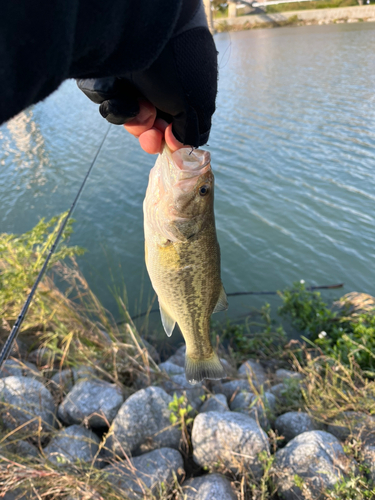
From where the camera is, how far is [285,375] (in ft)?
16.1

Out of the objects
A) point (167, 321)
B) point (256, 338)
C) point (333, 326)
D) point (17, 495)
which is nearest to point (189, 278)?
point (167, 321)

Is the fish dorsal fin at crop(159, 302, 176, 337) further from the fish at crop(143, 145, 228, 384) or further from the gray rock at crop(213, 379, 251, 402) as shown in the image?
the gray rock at crop(213, 379, 251, 402)

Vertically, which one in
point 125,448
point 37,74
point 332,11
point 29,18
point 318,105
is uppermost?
point 332,11

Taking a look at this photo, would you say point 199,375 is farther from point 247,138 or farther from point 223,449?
point 247,138

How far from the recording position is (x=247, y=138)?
471 inches

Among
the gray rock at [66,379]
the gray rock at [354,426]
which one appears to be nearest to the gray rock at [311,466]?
the gray rock at [354,426]

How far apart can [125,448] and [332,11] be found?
51700mm

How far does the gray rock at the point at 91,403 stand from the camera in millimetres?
3902

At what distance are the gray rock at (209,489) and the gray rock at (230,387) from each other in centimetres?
139

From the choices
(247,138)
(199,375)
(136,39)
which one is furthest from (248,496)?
(247,138)

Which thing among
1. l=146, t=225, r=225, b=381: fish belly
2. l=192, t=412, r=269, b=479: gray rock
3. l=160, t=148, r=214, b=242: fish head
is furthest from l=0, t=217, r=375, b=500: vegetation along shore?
l=160, t=148, r=214, b=242: fish head

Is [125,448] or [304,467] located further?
[125,448]

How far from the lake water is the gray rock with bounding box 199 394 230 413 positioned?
2.57 m

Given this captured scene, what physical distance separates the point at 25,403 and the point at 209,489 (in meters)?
2.07
